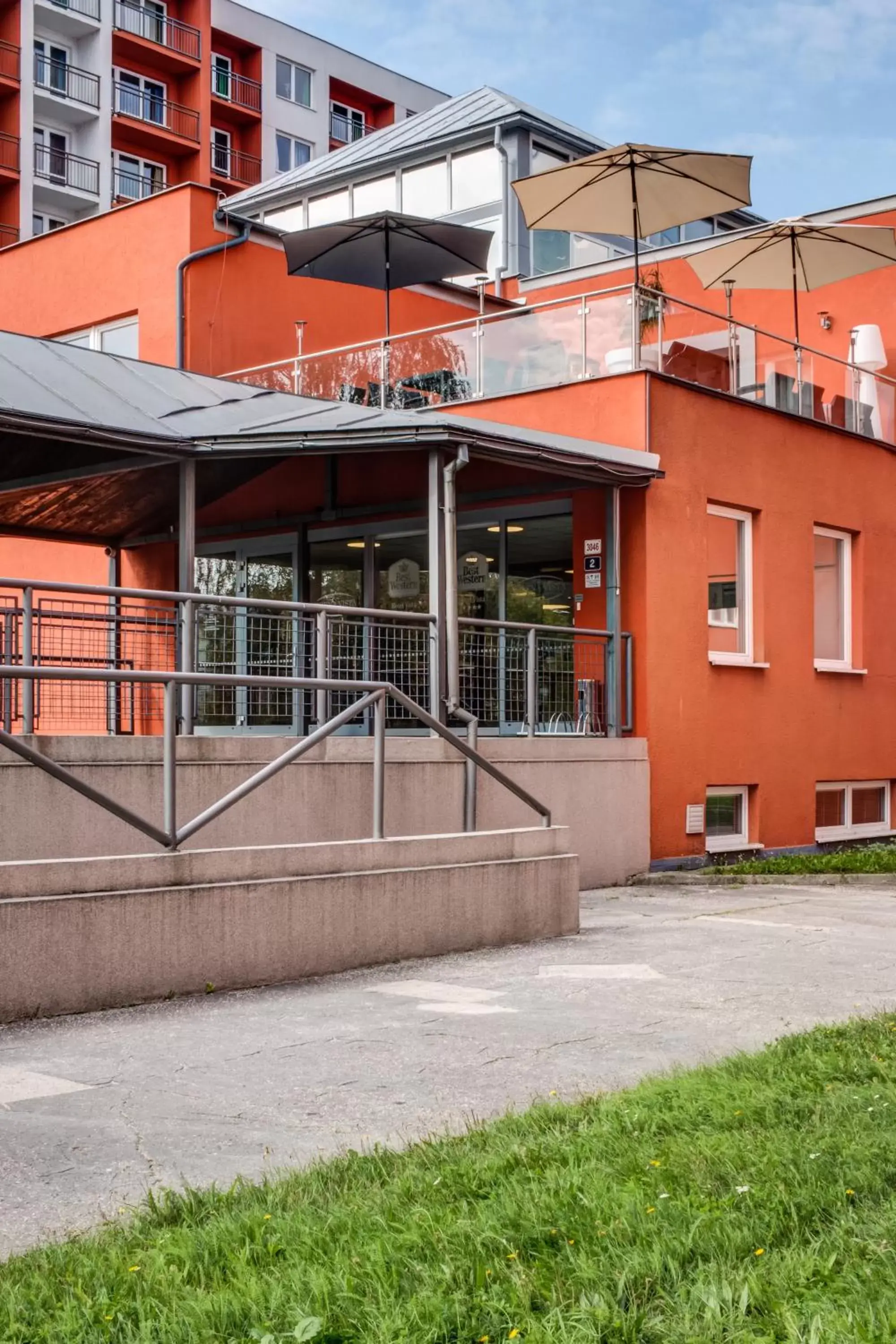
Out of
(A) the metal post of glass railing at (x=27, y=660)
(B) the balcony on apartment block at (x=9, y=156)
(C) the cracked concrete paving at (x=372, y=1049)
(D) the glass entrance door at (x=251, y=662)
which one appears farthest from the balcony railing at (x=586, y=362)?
(B) the balcony on apartment block at (x=9, y=156)

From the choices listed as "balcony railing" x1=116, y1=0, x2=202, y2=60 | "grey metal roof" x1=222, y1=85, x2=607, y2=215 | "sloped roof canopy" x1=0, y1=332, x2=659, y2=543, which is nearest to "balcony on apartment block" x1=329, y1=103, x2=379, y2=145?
"balcony railing" x1=116, y1=0, x2=202, y2=60

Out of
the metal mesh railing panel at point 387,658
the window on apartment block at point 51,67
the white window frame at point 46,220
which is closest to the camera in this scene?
the metal mesh railing panel at point 387,658

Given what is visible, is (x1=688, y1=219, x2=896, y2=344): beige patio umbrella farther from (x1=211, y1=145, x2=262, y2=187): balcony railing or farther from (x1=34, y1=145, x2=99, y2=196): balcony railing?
(x1=211, y1=145, x2=262, y2=187): balcony railing

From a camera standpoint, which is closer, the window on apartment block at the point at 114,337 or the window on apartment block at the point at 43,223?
the window on apartment block at the point at 114,337

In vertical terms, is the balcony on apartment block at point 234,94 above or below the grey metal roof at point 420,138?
above

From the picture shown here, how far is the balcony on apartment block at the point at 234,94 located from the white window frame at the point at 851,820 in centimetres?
3916

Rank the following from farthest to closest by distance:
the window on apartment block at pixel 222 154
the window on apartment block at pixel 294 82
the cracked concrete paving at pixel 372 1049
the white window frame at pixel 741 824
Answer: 1. the window on apartment block at pixel 294 82
2. the window on apartment block at pixel 222 154
3. the white window frame at pixel 741 824
4. the cracked concrete paving at pixel 372 1049

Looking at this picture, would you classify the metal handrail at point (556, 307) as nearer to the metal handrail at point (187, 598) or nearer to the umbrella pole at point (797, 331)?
the umbrella pole at point (797, 331)

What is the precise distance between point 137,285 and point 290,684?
1305 centimetres

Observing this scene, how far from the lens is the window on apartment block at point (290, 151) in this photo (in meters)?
51.6

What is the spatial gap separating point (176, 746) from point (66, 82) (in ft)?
140

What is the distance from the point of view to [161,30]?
48.2 meters

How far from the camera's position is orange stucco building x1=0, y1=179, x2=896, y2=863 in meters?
14.6

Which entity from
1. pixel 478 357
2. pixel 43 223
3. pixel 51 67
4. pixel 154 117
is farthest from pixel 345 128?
pixel 478 357
